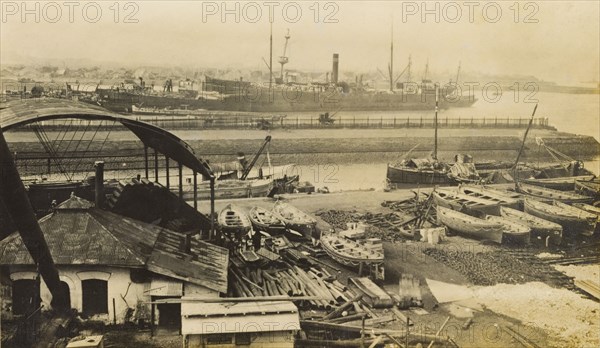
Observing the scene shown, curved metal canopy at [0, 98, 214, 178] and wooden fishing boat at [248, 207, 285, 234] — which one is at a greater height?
curved metal canopy at [0, 98, 214, 178]

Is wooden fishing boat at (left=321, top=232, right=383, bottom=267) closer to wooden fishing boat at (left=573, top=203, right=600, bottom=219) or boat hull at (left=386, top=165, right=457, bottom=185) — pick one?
boat hull at (left=386, top=165, right=457, bottom=185)

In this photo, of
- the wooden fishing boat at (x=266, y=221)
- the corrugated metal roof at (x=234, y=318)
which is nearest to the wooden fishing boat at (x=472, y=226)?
the wooden fishing boat at (x=266, y=221)

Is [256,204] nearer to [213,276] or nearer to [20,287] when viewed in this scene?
[213,276]

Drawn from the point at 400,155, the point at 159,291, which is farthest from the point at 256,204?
the point at 159,291

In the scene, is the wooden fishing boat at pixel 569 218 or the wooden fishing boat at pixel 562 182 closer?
the wooden fishing boat at pixel 569 218

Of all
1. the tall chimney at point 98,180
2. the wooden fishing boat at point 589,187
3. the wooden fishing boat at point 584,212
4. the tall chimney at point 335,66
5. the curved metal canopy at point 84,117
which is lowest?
the wooden fishing boat at point 584,212

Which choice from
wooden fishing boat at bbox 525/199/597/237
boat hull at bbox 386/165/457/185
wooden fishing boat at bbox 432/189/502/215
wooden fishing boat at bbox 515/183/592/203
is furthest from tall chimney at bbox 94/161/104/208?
wooden fishing boat at bbox 515/183/592/203

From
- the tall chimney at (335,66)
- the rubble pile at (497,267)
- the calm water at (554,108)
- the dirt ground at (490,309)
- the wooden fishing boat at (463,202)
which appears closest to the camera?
the dirt ground at (490,309)

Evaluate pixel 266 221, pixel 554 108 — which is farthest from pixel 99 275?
pixel 554 108

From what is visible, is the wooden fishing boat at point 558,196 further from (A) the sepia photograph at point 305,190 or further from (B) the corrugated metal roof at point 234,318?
(B) the corrugated metal roof at point 234,318
